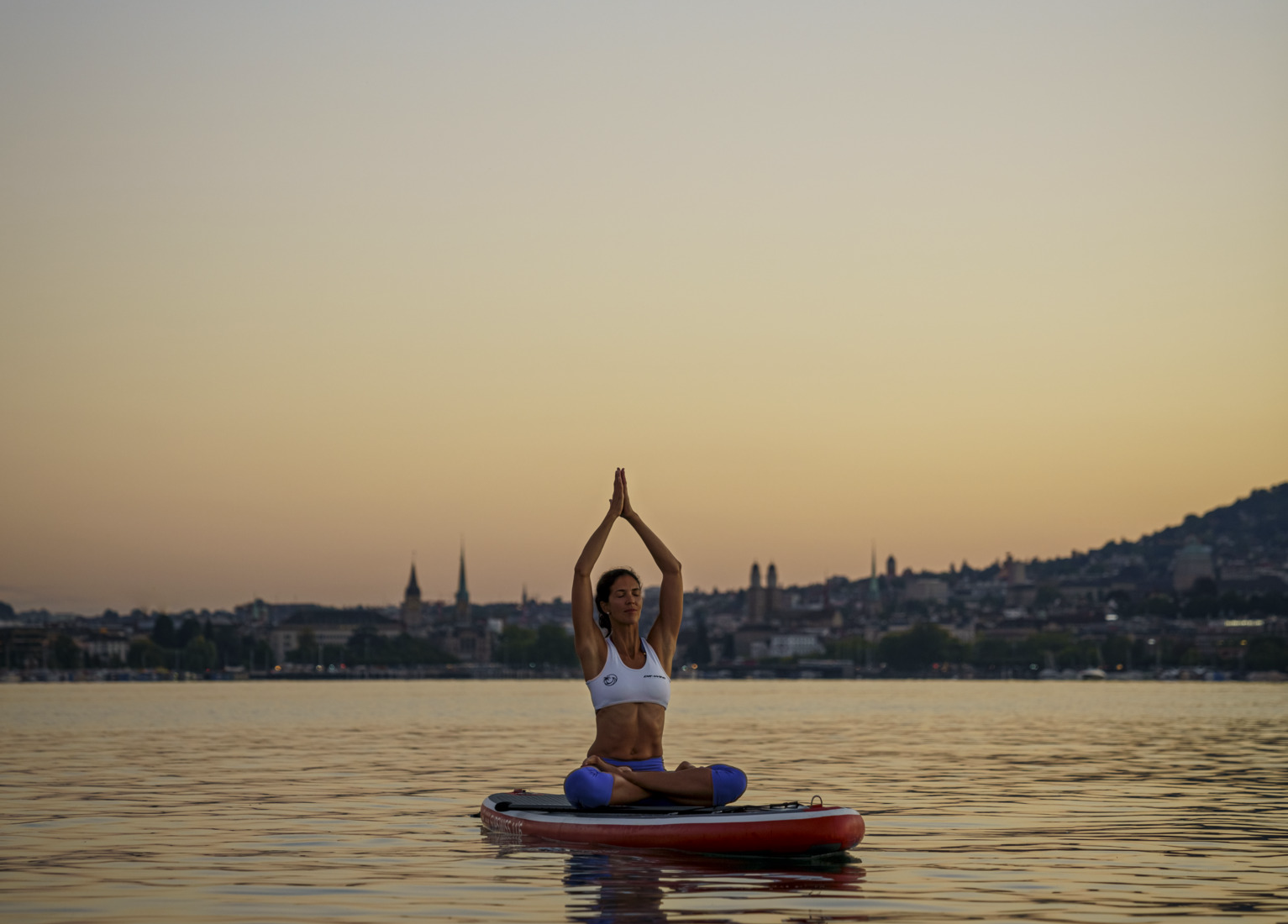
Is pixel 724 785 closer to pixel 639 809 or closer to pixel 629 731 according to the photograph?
pixel 639 809

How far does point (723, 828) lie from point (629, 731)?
1.54m

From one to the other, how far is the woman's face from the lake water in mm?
2309

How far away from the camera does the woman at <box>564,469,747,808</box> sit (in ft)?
55.1

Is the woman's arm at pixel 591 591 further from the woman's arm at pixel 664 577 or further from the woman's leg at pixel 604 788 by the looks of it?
the woman's leg at pixel 604 788

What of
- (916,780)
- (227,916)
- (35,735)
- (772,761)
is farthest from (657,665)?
(35,735)

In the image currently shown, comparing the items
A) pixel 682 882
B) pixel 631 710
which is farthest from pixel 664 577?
pixel 682 882

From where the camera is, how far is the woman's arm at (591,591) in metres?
16.6

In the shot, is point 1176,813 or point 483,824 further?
point 1176,813

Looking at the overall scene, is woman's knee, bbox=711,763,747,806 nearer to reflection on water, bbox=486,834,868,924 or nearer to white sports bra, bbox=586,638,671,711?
reflection on water, bbox=486,834,868,924

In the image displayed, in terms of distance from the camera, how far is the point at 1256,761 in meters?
36.0

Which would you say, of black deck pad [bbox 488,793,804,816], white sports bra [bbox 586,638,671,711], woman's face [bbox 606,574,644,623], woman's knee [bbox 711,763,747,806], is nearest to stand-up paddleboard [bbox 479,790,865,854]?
black deck pad [bbox 488,793,804,816]

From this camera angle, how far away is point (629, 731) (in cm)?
1723

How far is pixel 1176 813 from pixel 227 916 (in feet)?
45.3

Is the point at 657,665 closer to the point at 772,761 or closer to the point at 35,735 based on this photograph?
the point at 772,761
